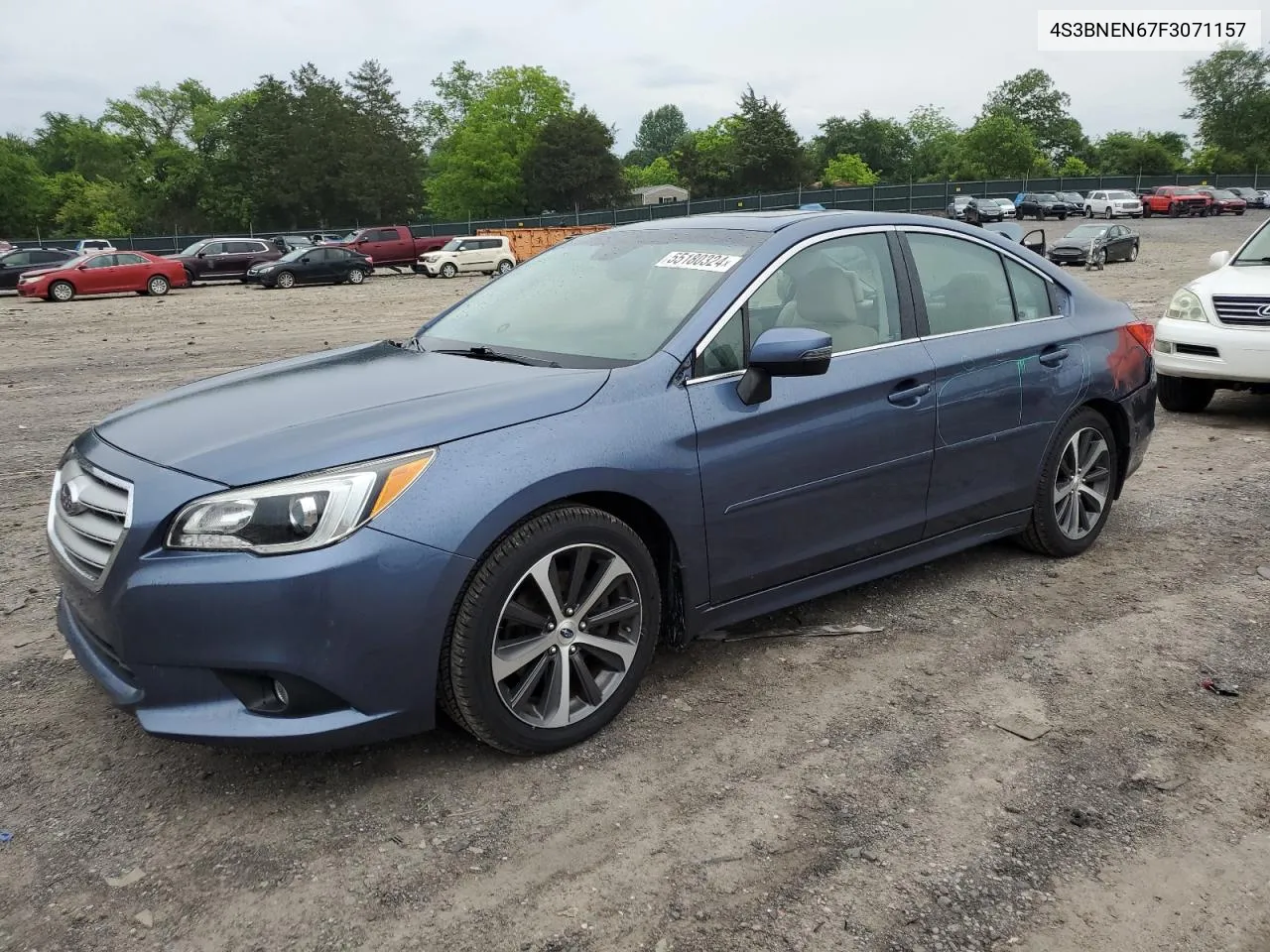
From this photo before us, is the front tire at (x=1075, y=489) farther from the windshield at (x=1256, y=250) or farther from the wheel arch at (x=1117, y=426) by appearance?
the windshield at (x=1256, y=250)

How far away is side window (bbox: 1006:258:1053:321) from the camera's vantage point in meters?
4.81

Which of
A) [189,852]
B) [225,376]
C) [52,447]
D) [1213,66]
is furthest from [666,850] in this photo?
[1213,66]

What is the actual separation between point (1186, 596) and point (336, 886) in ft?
12.2

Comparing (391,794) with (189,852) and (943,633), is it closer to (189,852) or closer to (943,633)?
(189,852)

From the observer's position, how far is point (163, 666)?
2859 millimetres

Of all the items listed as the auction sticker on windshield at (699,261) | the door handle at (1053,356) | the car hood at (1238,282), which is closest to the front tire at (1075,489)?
the door handle at (1053,356)

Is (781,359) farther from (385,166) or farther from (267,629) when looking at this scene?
(385,166)

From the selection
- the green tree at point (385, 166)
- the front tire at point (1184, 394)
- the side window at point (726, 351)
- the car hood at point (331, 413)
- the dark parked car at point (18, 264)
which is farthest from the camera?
the green tree at point (385, 166)

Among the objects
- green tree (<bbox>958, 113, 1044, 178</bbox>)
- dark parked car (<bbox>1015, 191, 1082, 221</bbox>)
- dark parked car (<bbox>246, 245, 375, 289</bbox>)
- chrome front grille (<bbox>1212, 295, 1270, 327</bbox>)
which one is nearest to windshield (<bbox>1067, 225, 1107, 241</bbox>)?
dark parked car (<bbox>246, 245, 375, 289</bbox>)

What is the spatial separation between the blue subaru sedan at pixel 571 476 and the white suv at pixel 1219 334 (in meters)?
3.52

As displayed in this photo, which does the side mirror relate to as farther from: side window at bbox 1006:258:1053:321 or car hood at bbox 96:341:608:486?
side window at bbox 1006:258:1053:321

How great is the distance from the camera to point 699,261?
13.2 feet

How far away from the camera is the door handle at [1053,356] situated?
4.71 meters

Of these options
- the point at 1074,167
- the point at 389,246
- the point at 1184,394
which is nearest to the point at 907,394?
the point at 1184,394
